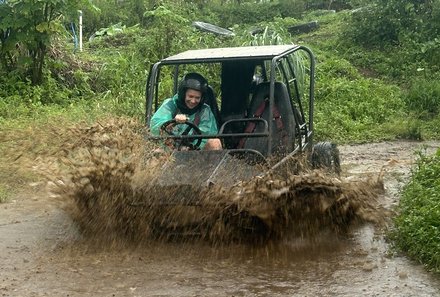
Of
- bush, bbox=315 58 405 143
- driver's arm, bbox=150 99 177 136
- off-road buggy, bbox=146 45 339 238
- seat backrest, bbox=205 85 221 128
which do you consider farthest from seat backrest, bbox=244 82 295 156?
A: bush, bbox=315 58 405 143

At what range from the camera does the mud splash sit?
634 cm

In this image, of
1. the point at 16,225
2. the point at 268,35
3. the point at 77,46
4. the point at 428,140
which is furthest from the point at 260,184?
the point at 77,46

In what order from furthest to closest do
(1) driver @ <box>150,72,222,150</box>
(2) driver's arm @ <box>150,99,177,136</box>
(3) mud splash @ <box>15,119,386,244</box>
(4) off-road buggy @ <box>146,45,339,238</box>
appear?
(1) driver @ <box>150,72,222,150</box>, (2) driver's arm @ <box>150,99,177,136</box>, (4) off-road buggy @ <box>146,45,339,238</box>, (3) mud splash @ <box>15,119,386,244</box>

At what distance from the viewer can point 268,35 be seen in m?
14.3

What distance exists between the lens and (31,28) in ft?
41.7

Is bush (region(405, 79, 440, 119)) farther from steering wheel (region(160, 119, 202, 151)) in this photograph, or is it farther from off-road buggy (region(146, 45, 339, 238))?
steering wheel (region(160, 119, 202, 151))

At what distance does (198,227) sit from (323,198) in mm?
939

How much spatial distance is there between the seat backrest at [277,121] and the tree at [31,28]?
214 inches

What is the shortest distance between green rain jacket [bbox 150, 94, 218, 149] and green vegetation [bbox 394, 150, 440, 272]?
69.0 inches

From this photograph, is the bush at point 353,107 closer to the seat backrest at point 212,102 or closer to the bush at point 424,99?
the bush at point 424,99

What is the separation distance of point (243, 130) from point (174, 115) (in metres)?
0.62

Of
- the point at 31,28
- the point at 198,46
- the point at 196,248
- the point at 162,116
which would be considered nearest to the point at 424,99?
the point at 198,46

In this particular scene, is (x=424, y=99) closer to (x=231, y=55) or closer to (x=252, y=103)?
(x=252, y=103)

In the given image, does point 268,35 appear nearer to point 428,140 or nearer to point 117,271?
point 428,140
